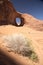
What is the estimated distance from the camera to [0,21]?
2647 centimetres

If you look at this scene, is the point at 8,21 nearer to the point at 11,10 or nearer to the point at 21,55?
the point at 11,10

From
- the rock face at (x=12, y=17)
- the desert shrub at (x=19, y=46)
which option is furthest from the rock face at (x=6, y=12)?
the desert shrub at (x=19, y=46)

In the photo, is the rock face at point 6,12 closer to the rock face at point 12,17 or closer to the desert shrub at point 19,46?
the rock face at point 12,17

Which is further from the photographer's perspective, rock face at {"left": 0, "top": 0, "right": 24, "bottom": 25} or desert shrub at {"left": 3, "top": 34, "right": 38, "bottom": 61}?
rock face at {"left": 0, "top": 0, "right": 24, "bottom": 25}

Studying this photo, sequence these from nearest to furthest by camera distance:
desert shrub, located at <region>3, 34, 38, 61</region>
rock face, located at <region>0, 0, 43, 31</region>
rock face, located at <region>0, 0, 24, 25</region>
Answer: desert shrub, located at <region>3, 34, 38, 61</region> < rock face, located at <region>0, 0, 24, 25</region> < rock face, located at <region>0, 0, 43, 31</region>

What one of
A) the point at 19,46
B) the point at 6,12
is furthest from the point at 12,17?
the point at 19,46

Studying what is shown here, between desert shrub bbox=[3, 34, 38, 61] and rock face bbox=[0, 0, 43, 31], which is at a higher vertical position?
rock face bbox=[0, 0, 43, 31]

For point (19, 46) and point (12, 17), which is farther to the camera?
point (12, 17)

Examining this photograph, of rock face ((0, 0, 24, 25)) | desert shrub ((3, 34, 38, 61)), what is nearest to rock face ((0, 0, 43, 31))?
rock face ((0, 0, 24, 25))

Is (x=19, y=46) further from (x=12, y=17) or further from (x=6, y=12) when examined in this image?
(x=12, y=17)

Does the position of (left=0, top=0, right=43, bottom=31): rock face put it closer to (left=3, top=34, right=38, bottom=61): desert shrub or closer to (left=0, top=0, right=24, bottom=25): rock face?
(left=0, top=0, right=24, bottom=25): rock face

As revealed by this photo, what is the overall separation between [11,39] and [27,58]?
1.19 meters

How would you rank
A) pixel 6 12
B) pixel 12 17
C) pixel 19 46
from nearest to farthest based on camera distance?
pixel 19 46, pixel 6 12, pixel 12 17

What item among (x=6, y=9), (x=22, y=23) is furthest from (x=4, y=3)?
(x=22, y=23)
